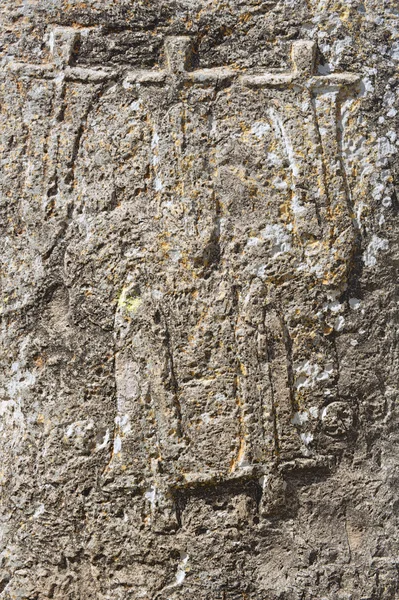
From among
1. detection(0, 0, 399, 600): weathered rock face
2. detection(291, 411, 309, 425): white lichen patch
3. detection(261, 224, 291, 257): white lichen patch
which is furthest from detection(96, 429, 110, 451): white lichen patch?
detection(261, 224, 291, 257): white lichen patch

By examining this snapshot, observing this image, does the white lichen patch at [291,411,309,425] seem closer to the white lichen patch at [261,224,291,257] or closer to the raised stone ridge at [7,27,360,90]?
the white lichen patch at [261,224,291,257]

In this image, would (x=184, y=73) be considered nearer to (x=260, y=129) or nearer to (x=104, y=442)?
(x=260, y=129)

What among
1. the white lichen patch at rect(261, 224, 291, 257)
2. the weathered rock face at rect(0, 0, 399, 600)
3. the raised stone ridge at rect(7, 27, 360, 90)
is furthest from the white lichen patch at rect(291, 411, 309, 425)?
the raised stone ridge at rect(7, 27, 360, 90)

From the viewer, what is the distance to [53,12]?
160cm

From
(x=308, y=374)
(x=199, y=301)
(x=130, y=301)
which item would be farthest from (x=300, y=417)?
(x=130, y=301)

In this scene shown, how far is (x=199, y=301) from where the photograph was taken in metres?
1.51

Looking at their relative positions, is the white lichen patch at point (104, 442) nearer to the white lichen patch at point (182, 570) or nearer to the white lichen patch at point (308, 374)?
the white lichen patch at point (182, 570)

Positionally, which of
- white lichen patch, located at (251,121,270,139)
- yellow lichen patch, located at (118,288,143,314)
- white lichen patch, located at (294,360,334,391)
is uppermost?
white lichen patch, located at (251,121,270,139)

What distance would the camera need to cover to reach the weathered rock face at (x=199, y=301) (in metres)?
1.47

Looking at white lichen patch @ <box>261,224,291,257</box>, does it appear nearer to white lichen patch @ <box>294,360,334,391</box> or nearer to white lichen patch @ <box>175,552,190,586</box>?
white lichen patch @ <box>294,360,334,391</box>

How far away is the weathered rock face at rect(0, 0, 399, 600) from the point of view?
147 cm

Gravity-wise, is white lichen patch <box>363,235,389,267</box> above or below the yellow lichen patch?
above

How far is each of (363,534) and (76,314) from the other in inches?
31.2

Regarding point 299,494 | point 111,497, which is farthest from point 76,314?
point 299,494
